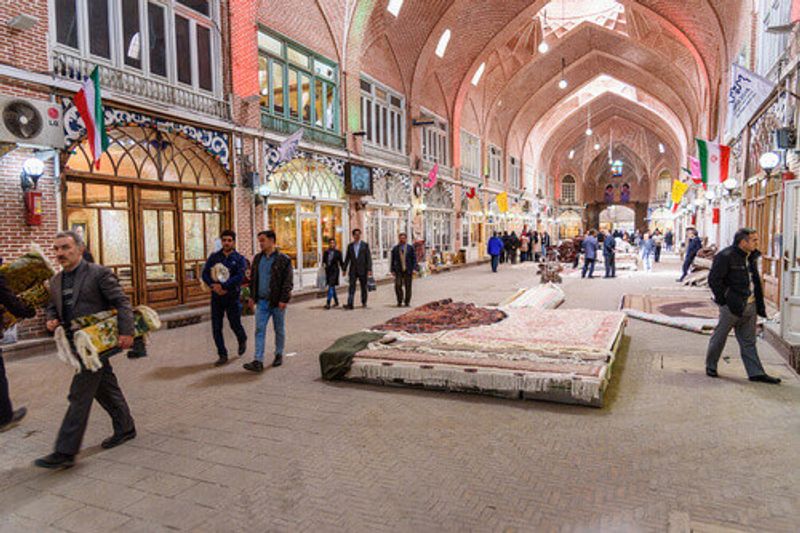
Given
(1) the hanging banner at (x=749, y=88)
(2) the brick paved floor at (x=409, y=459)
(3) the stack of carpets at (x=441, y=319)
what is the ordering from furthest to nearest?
(1) the hanging banner at (x=749, y=88)
(3) the stack of carpets at (x=441, y=319)
(2) the brick paved floor at (x=409, y=459)

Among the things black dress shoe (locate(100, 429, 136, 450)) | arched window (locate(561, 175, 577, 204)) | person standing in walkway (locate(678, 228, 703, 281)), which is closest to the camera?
black dress shoe (locate(100, 429, 136, 450))

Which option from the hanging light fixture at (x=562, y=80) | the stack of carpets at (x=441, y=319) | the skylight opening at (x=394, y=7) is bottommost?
the stack of carpets at (x=441, y=319)

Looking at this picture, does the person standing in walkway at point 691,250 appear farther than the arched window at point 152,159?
Yes

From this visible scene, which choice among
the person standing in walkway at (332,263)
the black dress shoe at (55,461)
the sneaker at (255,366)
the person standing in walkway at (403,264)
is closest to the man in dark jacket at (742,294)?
the sneaker at (255,366)

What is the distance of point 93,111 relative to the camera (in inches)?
308

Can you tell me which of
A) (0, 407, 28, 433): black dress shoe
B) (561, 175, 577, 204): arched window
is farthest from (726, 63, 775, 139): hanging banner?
(561, 175, 577, 204): arched window

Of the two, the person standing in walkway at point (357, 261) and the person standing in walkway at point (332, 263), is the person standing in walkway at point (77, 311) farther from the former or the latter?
A: the person standing in walkway at point (332, 263)

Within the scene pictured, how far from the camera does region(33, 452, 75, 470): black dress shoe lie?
355 cm

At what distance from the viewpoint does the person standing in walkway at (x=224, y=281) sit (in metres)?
6.13

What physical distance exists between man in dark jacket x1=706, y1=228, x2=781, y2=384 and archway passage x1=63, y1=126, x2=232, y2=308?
875cm

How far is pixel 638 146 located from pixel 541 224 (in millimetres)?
11789

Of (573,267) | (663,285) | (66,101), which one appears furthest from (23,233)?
(573,267)

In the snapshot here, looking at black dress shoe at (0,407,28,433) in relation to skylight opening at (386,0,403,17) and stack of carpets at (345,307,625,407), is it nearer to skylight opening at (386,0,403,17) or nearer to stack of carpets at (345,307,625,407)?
stack of carpets at (345,307,625,407)

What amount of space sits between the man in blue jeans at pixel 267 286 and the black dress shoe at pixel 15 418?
6.60 ft
